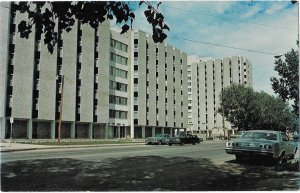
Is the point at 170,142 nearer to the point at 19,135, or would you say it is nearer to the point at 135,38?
the point at 19,135

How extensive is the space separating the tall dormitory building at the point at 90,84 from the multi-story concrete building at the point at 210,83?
36.3 m

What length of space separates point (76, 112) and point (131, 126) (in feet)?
53.7

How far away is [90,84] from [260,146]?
48.6 meters

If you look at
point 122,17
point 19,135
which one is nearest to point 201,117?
point 19,135

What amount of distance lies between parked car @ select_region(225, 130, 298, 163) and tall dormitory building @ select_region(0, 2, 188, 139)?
86.1 feet

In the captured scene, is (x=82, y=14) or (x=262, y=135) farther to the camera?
(x=262, y=135)

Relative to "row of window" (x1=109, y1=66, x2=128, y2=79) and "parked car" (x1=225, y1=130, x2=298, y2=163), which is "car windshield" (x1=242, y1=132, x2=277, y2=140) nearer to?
"parked car" (x1=225, y1=130, x2=298, y2=163)

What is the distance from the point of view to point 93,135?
64188mm

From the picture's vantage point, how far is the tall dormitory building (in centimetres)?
4834

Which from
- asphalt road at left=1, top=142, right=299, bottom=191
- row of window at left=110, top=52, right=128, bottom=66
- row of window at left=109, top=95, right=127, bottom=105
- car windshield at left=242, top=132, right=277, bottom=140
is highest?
row of window at left=110, top=52, right=128, bottom=66

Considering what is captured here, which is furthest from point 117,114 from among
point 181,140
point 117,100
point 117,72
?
A: point 181,140

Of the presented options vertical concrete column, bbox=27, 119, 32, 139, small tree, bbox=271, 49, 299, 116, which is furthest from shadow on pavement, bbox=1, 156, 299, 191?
vertical concrete column, bbox=27, 119, 32, 139

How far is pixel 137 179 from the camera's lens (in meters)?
10.4

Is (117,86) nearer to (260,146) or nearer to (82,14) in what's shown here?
(260,146)
